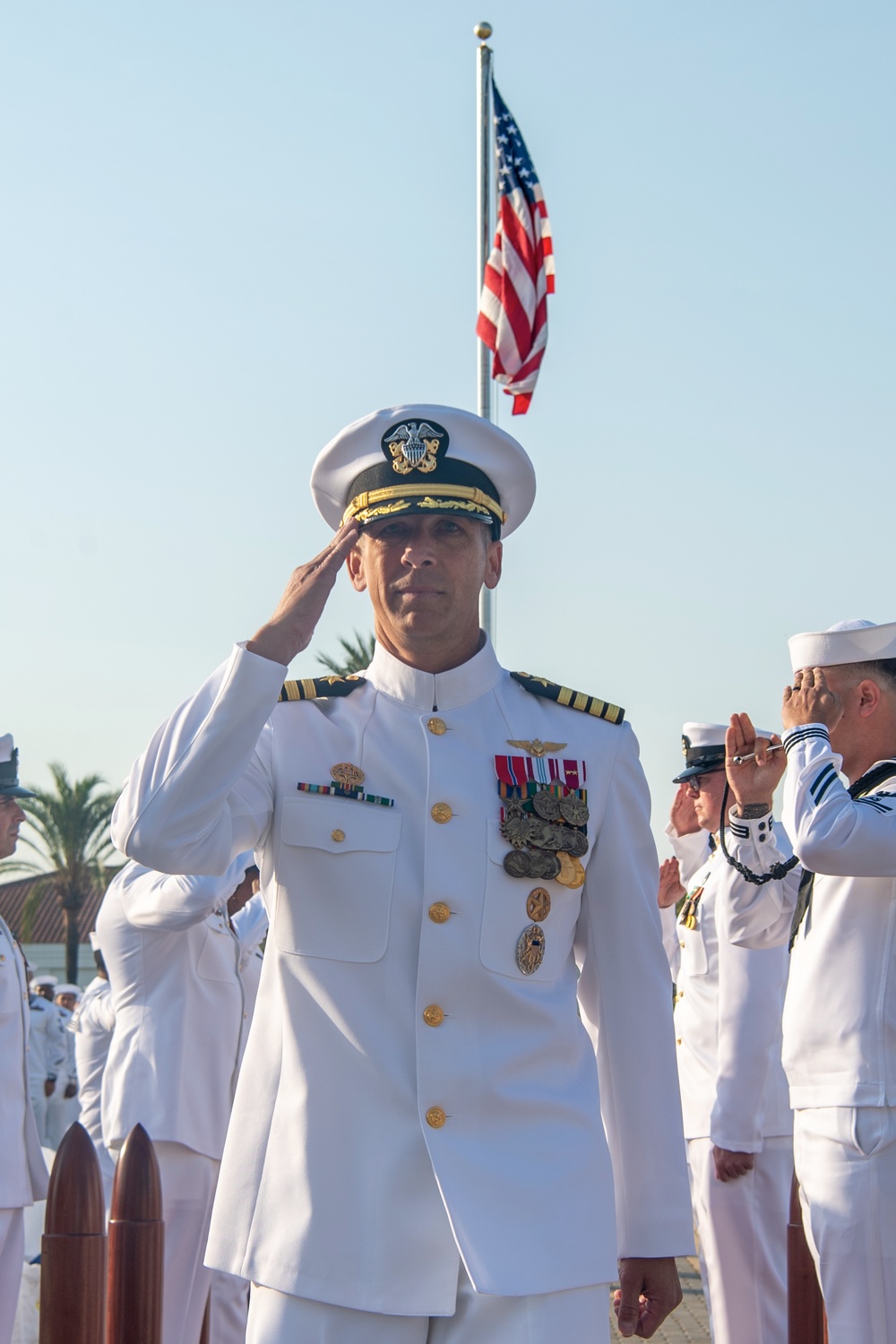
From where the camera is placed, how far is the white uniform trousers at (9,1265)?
20.6 ft

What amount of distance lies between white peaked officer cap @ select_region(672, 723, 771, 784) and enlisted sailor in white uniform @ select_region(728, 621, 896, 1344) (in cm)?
242

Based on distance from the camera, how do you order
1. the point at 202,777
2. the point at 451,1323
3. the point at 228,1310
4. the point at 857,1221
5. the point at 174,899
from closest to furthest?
1. the point at 451,1323
2. the point at 202,777
3. the point at 857,1221
4. the point at 174,899
5. the point at 228,1310

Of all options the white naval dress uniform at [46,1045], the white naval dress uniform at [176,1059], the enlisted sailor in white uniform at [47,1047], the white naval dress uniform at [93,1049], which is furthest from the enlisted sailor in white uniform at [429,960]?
the enlisted sailor in white uniform at [47,1047]

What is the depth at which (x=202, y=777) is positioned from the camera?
307cm

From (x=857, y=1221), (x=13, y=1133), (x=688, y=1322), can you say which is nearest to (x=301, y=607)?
(x=857, y=1221)

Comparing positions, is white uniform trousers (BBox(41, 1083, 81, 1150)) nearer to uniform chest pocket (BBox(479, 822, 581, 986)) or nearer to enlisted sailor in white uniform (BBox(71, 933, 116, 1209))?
enlisted sailor in white uniform (BBox(71, 933, 116, 1209))

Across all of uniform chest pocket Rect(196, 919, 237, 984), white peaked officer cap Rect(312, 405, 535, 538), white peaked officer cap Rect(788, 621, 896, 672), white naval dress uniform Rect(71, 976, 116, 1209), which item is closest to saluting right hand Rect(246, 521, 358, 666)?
white peaked officer cap Rect(312, 405, 535, 538)

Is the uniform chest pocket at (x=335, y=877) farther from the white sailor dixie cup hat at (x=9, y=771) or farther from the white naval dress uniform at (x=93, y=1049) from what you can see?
the white naval dress uniform at (x=93, y=1049)

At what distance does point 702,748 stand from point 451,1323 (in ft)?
16.4

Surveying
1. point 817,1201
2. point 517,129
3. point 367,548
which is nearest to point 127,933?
point 817,1201

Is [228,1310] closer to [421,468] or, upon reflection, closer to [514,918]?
[514,918]

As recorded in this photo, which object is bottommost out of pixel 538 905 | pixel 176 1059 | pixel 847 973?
pixel 176 1059

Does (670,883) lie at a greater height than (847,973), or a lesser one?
greater

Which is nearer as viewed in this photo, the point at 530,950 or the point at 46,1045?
the point at 530,950
